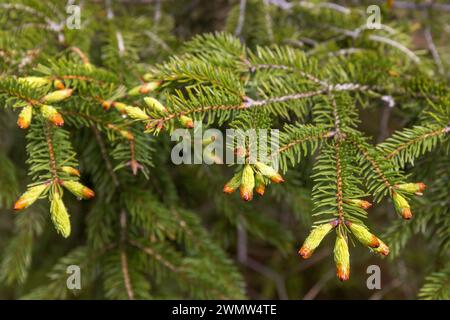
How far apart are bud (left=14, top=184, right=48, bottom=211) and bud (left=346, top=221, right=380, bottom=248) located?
626 mm

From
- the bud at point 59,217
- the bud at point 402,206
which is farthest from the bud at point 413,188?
the bud at point 59,217

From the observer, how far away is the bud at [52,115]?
3.10 feet

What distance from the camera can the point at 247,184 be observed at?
2.76ft

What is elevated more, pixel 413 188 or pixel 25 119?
pixel 25 119

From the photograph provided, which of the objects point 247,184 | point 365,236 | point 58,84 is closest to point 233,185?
point 247,184

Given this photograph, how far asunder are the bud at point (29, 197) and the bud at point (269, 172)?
1.46 feet

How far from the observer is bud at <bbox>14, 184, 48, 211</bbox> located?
2.87 ft

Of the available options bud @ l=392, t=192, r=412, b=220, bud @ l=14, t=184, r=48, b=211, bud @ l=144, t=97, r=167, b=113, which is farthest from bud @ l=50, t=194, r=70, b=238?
bud @ l=392, t=192, r=412, b=220

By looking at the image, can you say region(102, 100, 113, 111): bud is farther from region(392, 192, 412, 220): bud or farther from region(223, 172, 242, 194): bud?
region(392, 192, 412, 220): bud

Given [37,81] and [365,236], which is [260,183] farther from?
[37,81]

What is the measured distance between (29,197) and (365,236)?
661mm

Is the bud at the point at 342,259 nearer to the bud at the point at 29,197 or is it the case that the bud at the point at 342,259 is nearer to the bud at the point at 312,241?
the bud at the point at 312,241
